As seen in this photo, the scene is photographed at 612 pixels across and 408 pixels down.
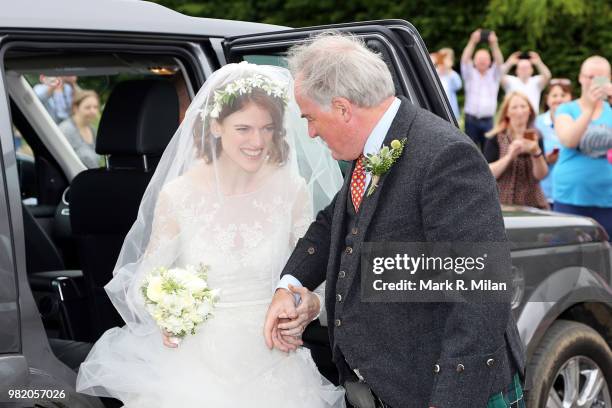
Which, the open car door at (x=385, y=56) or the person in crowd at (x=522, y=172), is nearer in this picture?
the open car door at (x=385, y=56)

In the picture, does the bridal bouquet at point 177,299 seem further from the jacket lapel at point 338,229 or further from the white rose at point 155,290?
the jacket lapel at point 338,229

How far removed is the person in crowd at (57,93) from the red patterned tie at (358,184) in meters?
2.67

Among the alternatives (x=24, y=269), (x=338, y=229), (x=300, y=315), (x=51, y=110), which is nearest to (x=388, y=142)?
(x=338, y=229)

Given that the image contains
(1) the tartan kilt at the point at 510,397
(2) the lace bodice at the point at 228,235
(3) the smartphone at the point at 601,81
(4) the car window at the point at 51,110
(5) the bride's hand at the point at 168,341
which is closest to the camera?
(1) the tartan kilt at the point at 510,397

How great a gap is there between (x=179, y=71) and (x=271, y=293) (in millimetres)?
1220

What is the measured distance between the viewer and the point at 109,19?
3.31 m

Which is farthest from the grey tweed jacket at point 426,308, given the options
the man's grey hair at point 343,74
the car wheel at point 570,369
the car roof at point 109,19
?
the car wheel at point 570,369

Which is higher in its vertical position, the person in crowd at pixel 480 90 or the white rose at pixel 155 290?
the white rose at pixel 155 290

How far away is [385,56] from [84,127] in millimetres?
4298

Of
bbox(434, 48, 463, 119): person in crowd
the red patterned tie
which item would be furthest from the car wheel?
bbox(434, 48, 463, 119): person in crowd

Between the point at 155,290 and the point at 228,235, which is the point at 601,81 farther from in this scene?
the point at 155,290

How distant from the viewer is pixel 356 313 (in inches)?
109

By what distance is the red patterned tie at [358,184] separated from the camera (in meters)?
2.86

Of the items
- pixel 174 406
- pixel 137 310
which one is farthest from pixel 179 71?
pixel 174 406
